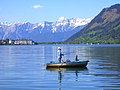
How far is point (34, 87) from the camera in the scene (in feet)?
153

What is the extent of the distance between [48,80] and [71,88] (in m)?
9.03

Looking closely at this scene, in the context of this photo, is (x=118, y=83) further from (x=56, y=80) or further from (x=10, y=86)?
(x=10, y=86)

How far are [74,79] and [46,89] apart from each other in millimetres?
10950

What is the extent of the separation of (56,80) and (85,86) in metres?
7.76

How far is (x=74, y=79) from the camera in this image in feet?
181

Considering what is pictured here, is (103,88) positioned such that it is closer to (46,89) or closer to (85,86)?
(85,86)

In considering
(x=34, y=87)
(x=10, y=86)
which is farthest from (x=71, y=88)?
(x=10, y=86)

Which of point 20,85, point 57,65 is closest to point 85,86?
point 20,85

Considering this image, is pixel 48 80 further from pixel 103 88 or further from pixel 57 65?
pixel 57 65

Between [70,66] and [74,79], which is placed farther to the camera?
[70,66]

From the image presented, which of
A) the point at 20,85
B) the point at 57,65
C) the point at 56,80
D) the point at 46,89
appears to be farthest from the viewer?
the point at 57,65

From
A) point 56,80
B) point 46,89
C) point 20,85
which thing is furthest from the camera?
point 56,80

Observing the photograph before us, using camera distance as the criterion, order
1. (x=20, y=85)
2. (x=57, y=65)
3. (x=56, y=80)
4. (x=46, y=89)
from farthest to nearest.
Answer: (x=57, y=65)
(x=56, y=80)
(x=20, y=85)
(x=46, y=89)

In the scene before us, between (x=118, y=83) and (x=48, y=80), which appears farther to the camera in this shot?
(x=48, y=80)
